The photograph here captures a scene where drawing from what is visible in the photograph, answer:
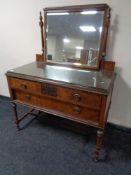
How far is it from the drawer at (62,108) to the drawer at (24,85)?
8 centimetres

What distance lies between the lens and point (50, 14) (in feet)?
5.23

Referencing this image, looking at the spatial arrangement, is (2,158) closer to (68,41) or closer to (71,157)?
(71,157)

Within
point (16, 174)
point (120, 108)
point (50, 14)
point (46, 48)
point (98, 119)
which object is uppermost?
point (50, 14)

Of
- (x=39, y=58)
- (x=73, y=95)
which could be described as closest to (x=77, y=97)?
(x=73, y=95)

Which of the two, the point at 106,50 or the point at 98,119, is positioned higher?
the point at 106,50

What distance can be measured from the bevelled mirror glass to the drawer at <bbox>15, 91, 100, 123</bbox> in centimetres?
48

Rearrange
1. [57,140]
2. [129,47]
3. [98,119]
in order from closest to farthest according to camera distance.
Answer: [98,119]
[129,47]
[57,140]

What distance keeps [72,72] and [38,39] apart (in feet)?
2.24

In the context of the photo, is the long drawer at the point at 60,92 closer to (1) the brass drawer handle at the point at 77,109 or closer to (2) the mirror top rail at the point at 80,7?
(1) the brass drawer handle at the point at 77,109

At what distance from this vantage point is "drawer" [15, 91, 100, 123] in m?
1.28

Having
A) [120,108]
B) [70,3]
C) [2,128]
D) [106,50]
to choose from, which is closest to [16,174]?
[2,128]

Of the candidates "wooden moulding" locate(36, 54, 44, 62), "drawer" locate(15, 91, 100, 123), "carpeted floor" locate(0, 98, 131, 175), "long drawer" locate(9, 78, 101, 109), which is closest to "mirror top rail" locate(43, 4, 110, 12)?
"wooden moulding" locate(36, 54, 44, 62)

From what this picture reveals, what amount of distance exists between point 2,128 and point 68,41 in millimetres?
1315

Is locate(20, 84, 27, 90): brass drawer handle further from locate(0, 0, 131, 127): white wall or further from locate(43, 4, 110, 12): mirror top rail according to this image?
locate(43, 4, 110, 12): mirror top rail
